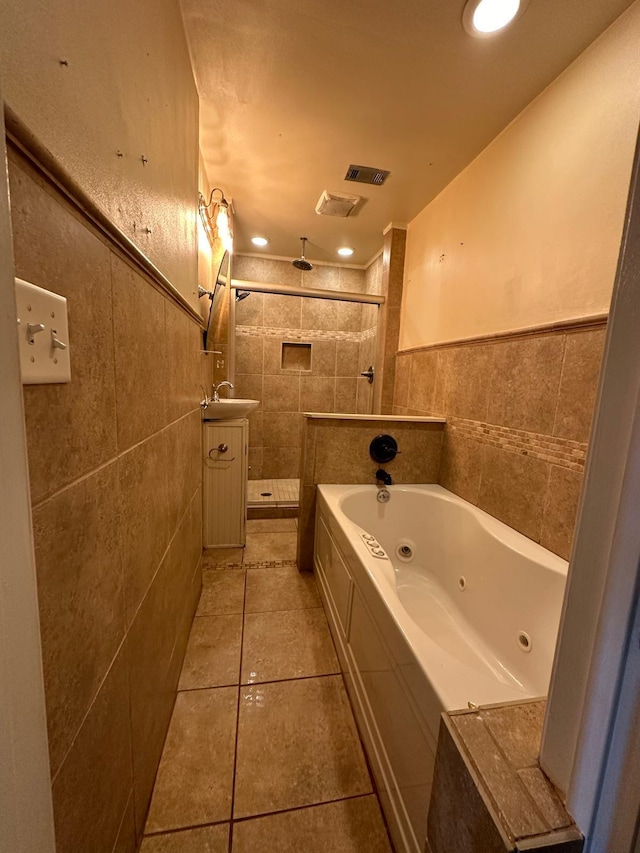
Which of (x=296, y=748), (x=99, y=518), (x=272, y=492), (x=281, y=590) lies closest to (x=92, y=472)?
(x=99, y=518)

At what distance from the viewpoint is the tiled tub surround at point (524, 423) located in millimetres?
1181

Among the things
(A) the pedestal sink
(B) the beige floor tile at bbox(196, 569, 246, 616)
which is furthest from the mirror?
(B) the beige floor tile at bbox(196, 569, 246, 616)

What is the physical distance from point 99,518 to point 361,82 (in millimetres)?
1907

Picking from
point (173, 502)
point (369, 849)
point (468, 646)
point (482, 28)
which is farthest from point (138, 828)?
point (482, 28)

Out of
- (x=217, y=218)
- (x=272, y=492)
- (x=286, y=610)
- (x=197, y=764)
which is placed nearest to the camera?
(x=197, y=764)

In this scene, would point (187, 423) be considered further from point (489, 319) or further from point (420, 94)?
point (420, 94)

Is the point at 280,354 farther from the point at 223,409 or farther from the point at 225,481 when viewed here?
the point at 225,481

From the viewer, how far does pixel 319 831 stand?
0.87 metres

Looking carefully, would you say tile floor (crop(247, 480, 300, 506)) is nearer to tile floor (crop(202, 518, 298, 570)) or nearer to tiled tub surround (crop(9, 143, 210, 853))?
tile floor (crop(202, 518, 298, 570))

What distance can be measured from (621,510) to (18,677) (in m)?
0.63

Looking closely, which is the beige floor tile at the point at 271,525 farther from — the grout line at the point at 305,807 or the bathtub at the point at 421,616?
the grout line at the point at 305,807

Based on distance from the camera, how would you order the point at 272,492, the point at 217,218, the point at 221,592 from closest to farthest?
the point at 221,592 → the point at 217,218 → the point at 272,492

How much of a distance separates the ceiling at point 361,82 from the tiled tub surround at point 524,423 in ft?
3.34

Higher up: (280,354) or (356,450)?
(280,354)
